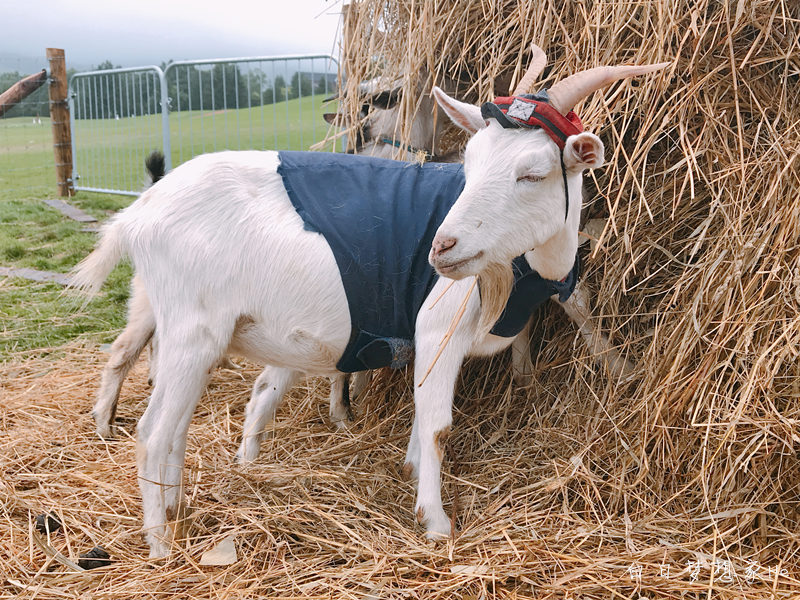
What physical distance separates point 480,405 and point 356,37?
80.7 inches

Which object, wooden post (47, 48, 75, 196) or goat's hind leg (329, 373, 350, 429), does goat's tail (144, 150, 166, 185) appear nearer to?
goat's hind leg (329, 373, 350, 429)

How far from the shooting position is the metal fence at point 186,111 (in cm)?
820

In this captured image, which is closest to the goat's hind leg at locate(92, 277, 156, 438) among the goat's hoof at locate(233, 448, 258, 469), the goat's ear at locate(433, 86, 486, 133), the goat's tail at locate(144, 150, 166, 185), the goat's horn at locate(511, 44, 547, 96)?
the goat's hoof at locate(233, 448, 258, 469)

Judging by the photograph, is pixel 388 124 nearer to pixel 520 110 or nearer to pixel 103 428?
pixel 520 110

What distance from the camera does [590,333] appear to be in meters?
3.15

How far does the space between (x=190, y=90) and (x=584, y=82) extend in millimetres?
7951

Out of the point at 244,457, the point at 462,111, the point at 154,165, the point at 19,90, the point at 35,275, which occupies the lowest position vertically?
the point at 244,457

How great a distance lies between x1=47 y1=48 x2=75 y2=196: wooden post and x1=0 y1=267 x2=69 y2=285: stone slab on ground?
4.48 meters

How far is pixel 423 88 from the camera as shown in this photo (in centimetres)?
360

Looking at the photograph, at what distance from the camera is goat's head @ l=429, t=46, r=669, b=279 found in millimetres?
2133

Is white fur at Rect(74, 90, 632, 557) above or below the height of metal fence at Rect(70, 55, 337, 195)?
below

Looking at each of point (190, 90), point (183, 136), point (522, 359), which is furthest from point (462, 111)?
point (183, 136)

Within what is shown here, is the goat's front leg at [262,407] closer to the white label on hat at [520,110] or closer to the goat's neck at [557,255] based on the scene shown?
the goat's neck at [557,255]

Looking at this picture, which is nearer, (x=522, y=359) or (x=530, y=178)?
(x=530, y=178)
